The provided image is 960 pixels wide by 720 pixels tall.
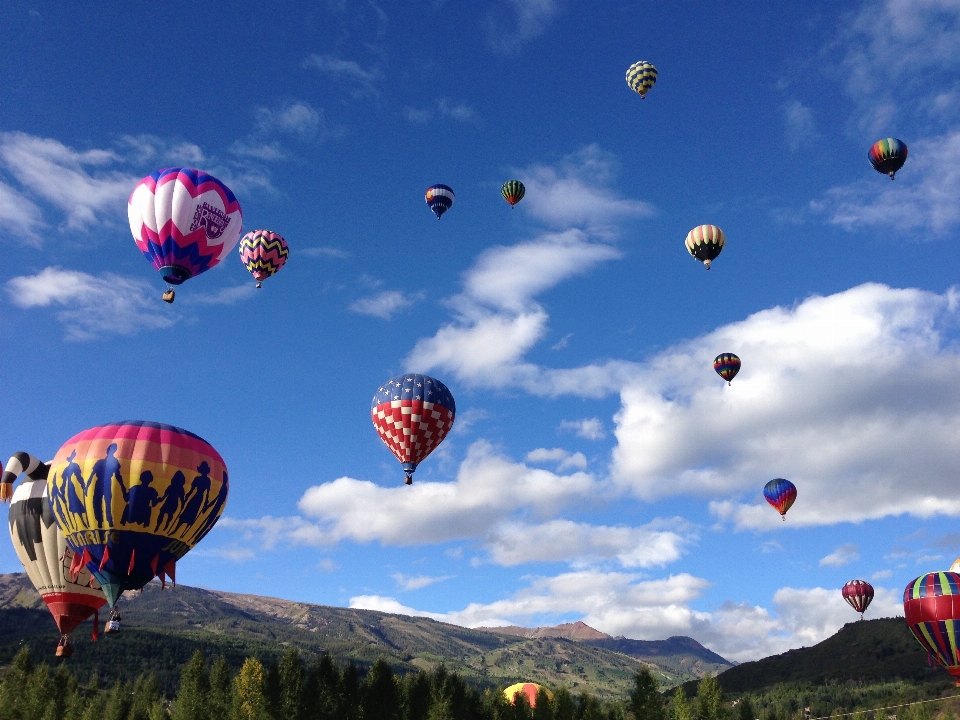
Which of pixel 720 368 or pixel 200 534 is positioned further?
pixel 720 368

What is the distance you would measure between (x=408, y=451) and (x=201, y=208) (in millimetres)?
24855

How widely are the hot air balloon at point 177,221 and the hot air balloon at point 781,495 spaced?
8601cm

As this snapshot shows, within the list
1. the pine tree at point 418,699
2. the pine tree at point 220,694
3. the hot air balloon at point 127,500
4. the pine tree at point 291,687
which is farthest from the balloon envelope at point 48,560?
the pine tree at point 418,699

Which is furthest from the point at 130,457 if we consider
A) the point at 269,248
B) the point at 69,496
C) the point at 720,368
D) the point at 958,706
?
the point at 958,706

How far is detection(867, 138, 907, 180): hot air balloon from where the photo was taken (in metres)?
83.7

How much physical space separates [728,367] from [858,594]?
268 feet

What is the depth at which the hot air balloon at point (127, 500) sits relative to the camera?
143ft

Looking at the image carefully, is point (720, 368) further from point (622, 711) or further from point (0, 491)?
point (0, 491)

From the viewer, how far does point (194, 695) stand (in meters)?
88.6

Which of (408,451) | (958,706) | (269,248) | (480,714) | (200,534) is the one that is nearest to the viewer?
(200,534)

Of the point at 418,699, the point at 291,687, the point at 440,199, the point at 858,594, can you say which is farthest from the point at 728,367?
the point at 858,594

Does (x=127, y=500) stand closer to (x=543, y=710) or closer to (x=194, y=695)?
(x=194, y=695)

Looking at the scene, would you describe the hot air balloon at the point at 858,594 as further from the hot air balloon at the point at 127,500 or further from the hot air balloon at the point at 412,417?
the hot air balloon at the point at 127,500

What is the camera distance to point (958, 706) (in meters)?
170
